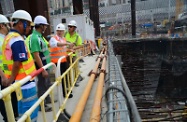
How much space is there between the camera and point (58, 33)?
14.6 feet

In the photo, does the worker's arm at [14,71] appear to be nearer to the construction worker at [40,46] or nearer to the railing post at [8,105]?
the railing post at [8,105]

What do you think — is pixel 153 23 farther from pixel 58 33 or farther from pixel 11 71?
pixel 11 71

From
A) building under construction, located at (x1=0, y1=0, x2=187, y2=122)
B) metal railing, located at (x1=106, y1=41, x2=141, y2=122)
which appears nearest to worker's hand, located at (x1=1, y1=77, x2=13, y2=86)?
building under construction, located at (x1=0, y1=0, x2=187, y2=122)

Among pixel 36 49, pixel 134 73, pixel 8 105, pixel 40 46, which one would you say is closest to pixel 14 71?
pixel 8 105

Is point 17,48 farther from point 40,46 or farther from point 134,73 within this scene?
point 134,73

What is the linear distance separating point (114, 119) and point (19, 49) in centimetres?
139

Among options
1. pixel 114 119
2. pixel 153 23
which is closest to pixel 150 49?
pixel 153 23

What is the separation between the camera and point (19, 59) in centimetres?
205

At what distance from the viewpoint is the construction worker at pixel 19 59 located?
2.05 metres

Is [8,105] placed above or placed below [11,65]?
below

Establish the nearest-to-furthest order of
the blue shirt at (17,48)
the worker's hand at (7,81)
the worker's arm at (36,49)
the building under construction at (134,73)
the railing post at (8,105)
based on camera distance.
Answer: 1. the railing post at (8,105)
2. the blue shirt at (17,48)
3. the worker's hand at (7,81)
4. the worker's arm at (36,49)
5. the building under construction at (134,73)

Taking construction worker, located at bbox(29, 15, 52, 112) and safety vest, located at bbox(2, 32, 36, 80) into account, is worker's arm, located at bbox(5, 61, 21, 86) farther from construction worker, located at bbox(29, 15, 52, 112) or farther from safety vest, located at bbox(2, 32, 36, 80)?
construction worker, located at bbox(29, 15, 52, 112)

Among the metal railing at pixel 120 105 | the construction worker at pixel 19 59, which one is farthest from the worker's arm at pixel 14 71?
the metal railing at pixel 120 105

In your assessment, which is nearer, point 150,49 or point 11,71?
point 11,71
